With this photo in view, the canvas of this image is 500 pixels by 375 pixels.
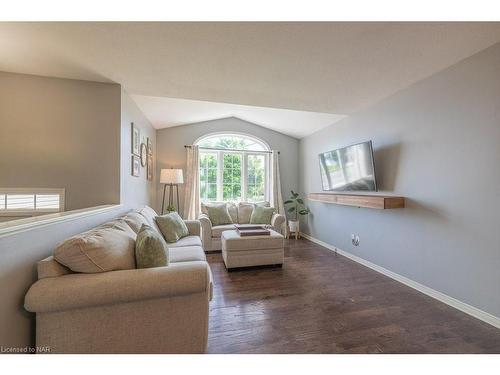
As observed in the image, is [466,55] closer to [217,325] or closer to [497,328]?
[497,328]

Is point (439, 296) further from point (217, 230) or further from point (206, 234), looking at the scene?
point (206, 234)

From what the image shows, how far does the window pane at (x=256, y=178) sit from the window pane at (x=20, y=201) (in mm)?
3738

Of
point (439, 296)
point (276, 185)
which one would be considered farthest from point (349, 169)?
point (276, 185)

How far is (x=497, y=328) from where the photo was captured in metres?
1.75

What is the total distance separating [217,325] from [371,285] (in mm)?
1797

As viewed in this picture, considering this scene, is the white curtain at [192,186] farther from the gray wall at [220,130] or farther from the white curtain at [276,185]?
the white curtain at [276,185]

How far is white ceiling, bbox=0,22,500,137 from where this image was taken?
5.36ft

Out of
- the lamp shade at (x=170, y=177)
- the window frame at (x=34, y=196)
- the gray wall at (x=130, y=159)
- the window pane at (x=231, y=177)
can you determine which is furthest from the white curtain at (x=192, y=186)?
the window frame at (x=34, y=196)

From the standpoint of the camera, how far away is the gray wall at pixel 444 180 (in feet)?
6.07

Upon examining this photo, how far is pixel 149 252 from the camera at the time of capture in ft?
4.78

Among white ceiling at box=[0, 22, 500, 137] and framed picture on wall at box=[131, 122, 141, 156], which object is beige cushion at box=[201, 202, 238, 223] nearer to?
framed picture on wall at box=[131, 122, 141, 156]
